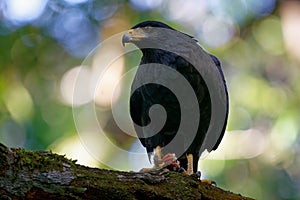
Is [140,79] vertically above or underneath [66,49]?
underneath

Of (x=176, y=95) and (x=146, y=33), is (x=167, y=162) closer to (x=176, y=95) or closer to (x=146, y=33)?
(x=176, y=95)

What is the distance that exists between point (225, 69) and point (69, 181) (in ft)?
16.6

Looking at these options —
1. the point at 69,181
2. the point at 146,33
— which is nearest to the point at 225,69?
the point at 146,33

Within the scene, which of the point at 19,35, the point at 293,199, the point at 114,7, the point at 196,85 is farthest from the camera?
the point at 114,7

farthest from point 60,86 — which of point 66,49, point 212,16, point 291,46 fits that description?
point 291,46

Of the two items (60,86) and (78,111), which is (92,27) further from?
(78,111)

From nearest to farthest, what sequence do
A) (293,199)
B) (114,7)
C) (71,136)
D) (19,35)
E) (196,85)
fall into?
(196,85) → (71,136) → (293,199) → (19,35) → (114,7)

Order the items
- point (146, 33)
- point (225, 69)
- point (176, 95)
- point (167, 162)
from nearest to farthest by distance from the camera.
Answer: point (167, 162)
point (176, 95)
point (146, 33)
point (225, 69)

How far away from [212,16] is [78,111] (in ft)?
8.89

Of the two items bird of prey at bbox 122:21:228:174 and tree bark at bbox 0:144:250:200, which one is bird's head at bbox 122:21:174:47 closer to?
bird of prey at bbox 122:21:228:174

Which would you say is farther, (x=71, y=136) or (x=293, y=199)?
(x=293, y=199)

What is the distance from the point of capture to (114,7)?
7676mm

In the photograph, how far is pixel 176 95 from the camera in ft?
14.7

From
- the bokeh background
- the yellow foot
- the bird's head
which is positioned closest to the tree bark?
the yellow foot
